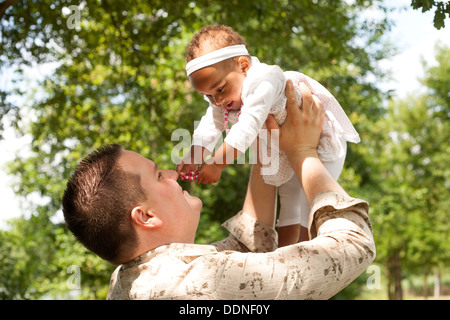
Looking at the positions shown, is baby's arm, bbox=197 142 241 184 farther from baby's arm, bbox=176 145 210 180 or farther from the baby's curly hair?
the baby's curly hair

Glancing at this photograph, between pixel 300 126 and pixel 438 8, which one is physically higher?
pixel 438 8

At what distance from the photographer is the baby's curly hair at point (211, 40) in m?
2.36

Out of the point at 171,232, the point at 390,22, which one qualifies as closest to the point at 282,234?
the point at 171,232

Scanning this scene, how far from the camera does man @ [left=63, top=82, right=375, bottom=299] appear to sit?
4.64ft

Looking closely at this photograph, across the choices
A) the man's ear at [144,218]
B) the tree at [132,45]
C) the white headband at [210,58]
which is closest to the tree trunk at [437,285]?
the tree at [132,45]

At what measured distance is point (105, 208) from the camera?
158 cm

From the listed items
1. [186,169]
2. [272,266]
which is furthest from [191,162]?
[272,266]

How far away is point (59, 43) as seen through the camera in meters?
7.53

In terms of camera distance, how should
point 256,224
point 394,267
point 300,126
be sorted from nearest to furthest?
point 300,126 < point 256,224 < point 394,267

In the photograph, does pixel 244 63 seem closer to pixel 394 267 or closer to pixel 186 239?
pixel 186 239

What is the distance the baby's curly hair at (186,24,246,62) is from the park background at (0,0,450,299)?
2.92 feet

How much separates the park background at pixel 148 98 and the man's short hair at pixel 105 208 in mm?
1521

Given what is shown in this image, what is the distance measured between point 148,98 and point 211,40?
648 cm

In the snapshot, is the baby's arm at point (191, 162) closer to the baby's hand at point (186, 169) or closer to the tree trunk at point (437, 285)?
the baby's hand at point (186, 169)
